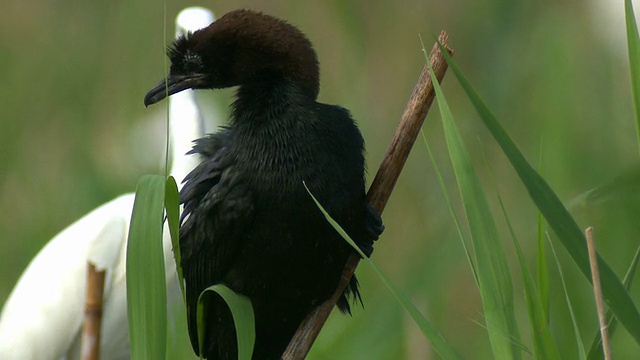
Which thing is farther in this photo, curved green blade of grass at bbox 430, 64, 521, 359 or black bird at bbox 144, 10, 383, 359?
black bird at bbox 144, 10, 383, 359

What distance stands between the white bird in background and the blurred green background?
14 cm

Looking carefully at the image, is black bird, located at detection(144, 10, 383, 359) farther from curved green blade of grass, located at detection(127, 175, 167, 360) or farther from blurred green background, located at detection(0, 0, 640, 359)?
blurred green background, located at detection(0, 0, 640, 359)

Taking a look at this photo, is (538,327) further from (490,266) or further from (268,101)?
(268,101)

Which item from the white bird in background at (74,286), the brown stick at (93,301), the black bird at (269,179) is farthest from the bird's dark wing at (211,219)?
the white bird in background at (74,286)

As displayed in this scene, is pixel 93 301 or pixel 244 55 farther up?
pixel 244 55

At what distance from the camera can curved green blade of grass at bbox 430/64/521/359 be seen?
0.98 m

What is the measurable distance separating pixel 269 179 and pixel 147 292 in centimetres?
45

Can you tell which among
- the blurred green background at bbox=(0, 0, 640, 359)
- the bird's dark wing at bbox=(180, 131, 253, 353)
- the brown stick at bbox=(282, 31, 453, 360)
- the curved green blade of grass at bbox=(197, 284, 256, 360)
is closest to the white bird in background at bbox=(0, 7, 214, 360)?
the blurred green background at bbox=(0, 0, 640, 359)

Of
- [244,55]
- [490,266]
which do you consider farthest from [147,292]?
[244,55]

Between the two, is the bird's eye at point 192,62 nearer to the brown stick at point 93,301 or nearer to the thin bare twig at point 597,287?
the brown stick at point 93,301

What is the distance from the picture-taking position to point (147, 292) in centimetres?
93

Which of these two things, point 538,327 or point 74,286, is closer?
point 538,327

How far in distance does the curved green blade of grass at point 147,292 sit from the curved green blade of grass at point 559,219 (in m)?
0.29

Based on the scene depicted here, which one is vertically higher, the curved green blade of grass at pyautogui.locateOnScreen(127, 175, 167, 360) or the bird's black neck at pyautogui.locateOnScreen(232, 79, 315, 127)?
the bird's black neck at pyautogui.locateOnScreen(232, 79, 315, 127)
